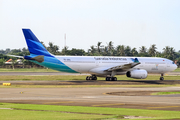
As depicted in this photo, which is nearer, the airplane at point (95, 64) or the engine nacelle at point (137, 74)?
the airplane at point (95, 64)

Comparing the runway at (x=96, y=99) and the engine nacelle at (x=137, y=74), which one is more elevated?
the engine nacelle at (x=137, y=74)

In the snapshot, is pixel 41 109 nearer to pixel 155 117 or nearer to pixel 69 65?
pixel 155 117

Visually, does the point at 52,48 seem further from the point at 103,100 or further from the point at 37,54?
→ the point at 103,100

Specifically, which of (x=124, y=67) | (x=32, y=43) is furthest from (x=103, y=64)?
(x=32, y=43)

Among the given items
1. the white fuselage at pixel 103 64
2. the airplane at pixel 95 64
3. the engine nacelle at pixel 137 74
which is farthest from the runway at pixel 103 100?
the engine nacelle at pixel 137 74

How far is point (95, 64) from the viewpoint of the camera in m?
48.7

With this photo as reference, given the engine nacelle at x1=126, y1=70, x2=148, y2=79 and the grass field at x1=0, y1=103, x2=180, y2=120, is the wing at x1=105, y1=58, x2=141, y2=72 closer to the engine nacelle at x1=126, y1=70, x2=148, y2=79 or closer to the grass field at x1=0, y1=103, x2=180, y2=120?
the engine nacelle at x1=126, y1=70, x2=148, y2=79

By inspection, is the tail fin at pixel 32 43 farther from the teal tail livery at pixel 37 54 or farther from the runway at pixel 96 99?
the runway at pixel 96 99

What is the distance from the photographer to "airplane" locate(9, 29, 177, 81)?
44188 mm

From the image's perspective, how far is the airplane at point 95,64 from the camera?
44188 mm

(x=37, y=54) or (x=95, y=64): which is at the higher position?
(x=37, y=54)

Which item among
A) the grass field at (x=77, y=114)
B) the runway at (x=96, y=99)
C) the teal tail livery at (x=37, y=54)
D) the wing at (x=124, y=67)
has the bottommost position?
the runway at (x=96, y=99)

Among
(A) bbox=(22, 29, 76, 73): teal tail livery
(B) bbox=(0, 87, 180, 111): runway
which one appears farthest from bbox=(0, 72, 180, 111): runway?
(A) bbox=(22, 29, 76, 73): teal tail livery

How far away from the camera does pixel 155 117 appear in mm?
13773
